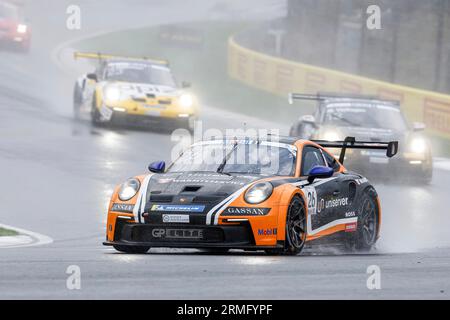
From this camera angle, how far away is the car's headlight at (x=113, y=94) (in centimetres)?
2422

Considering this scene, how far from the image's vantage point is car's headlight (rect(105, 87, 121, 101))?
79.5 feet

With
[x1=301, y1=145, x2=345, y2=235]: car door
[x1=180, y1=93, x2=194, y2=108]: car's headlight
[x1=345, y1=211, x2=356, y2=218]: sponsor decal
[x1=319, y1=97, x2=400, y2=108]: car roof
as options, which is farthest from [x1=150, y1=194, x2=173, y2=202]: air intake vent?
[x1=180, y1=93, x2=194, y2=108]: car's headlight

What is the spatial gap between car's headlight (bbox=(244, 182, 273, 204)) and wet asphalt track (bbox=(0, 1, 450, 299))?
492mm

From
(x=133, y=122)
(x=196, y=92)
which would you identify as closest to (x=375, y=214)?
(x=133, y=122)

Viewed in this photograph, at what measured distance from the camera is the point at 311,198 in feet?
38.3

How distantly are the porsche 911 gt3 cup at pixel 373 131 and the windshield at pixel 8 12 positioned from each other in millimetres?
18574

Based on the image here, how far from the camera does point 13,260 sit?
10.1 metres

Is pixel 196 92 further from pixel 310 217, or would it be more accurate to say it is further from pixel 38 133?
pixel 310 217

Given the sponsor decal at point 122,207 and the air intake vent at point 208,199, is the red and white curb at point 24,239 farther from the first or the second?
the air intake vent at point 208,199

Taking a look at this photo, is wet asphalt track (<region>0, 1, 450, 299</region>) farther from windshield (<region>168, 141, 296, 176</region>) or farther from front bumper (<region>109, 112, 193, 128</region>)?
windshield (<region>168, 141, 296, 176</region>)

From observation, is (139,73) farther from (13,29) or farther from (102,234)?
(13,29)

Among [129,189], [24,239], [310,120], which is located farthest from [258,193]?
[310,120]

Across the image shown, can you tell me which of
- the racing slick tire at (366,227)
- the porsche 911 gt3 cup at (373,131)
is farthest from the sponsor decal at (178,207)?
the porsche 911 gt3 cup at (373,131)

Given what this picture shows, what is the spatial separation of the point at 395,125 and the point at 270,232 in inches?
407
